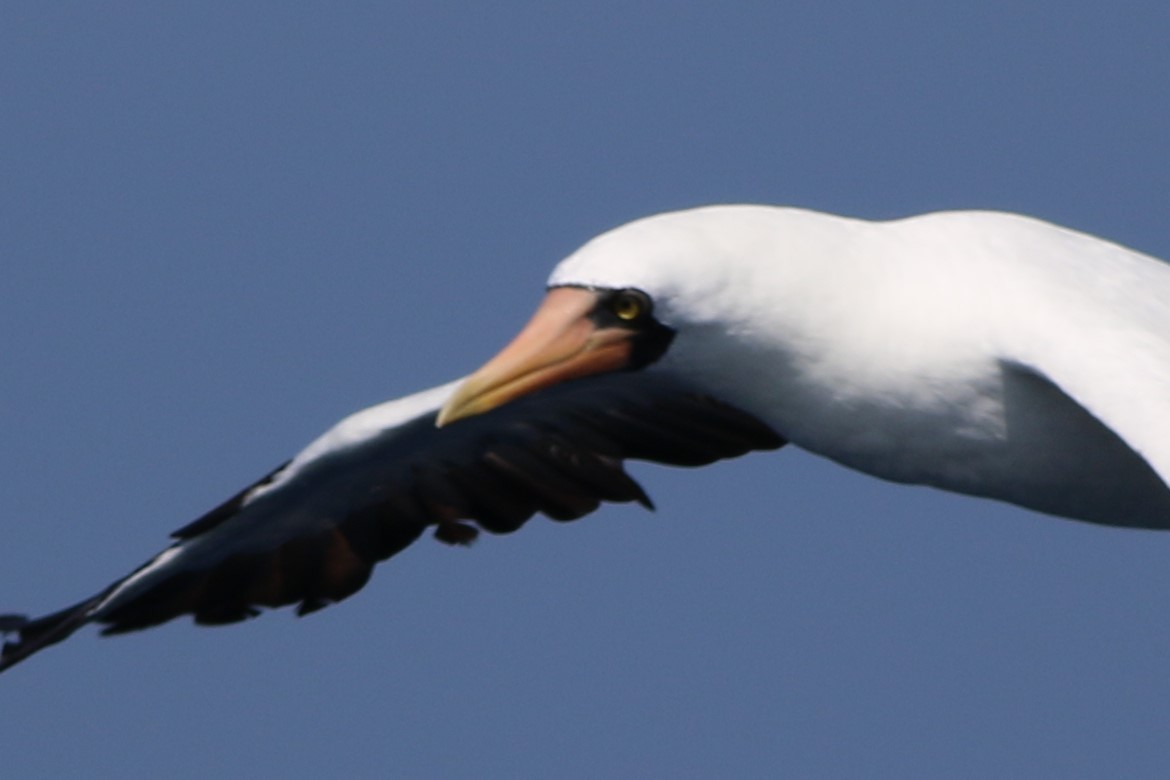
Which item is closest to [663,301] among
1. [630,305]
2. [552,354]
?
[630,305]

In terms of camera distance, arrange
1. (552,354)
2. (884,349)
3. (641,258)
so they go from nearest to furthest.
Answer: (641,258) → (552,354) → (884,349)

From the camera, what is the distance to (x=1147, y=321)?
7.46 metres

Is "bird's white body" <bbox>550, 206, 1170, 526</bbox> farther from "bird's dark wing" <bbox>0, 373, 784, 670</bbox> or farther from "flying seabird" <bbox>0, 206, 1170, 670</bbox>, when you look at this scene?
"bird's dark wing" <bbox>0, 373, 784, 670</bbox>

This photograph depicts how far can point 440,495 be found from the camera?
9.73m

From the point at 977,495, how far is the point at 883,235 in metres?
0.94

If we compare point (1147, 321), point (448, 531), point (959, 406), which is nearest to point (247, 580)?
point (448, 531)

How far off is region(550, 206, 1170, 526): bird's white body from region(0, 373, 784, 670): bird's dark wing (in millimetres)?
1770

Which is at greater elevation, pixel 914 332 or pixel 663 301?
pixel 663 301

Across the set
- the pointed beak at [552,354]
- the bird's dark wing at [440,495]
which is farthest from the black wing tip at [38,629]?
the pointed beak at [552,354]

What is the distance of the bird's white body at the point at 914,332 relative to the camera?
7191mm

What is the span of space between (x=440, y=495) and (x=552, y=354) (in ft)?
8.31

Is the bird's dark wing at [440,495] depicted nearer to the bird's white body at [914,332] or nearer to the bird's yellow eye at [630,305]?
the bird's white body at [914,332]

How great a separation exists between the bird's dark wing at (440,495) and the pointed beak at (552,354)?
6.21 feet

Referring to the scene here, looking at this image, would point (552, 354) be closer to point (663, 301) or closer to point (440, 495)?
point (663, 301)
